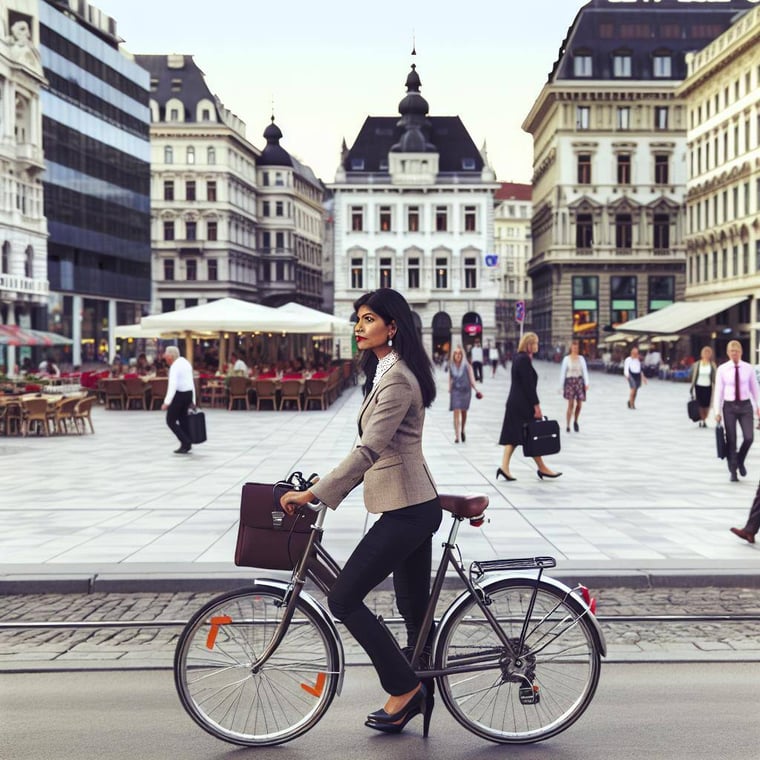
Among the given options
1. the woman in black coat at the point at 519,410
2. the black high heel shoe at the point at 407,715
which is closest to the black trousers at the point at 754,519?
the woman in black coat at the point at 519,410

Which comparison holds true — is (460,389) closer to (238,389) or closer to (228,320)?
(228,320)

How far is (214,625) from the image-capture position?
4852mm

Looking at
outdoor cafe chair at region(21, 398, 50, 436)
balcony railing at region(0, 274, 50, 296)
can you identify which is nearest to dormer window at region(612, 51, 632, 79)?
balcony railing at region(0, 274, 50, 296)

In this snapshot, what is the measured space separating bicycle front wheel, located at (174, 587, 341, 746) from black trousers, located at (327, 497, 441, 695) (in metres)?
0.14

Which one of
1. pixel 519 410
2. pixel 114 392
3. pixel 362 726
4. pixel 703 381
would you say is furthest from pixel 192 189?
pixel 362 726

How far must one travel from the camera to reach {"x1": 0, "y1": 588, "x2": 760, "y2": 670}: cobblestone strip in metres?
6.40

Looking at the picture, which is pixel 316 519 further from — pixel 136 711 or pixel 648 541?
pixel 648 541

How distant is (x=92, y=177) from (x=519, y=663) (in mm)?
65934

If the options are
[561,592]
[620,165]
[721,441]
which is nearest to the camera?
[561,592]

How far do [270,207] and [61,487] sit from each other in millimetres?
96597

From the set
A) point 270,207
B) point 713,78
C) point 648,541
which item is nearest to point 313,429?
point 648,541

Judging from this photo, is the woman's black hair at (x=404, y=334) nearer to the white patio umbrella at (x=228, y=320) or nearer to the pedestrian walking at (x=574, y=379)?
the pedestrian walking at (x=574, y=379)

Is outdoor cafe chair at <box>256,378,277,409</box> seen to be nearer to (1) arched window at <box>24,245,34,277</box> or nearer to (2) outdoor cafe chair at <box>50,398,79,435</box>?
(2) outdoor cafe chair at <box>50,398,79,435</box>

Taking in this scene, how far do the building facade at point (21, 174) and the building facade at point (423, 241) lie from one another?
32.7 metres
